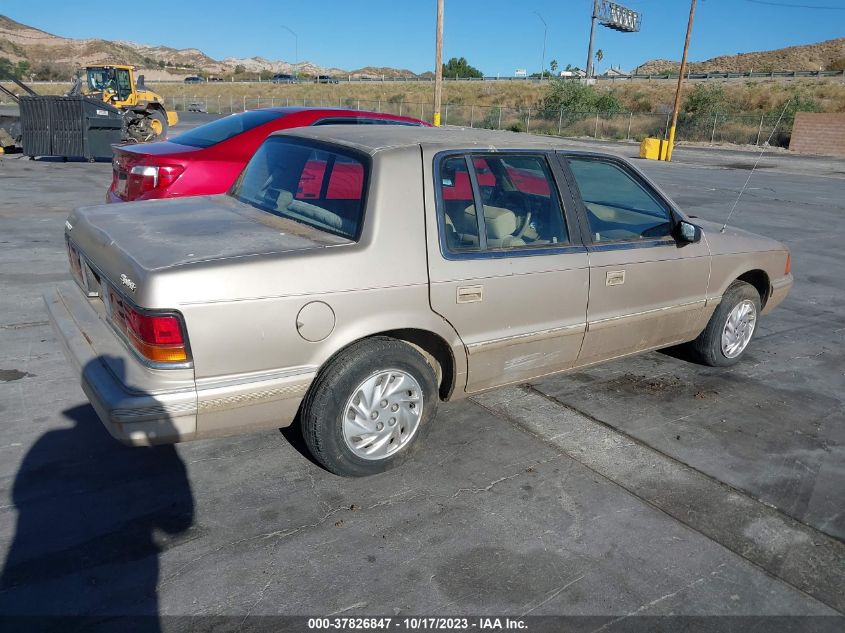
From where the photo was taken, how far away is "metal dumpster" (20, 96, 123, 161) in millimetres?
15656

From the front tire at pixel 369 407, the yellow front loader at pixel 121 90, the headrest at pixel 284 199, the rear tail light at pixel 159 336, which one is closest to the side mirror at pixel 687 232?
the front tire at pixel 369 407

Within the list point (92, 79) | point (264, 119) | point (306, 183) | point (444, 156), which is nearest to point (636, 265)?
point (444, 156)

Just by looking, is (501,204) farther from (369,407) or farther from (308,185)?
(369,407)

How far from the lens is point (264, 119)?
6.76m

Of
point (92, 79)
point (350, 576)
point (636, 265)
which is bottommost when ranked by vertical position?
point (350, 576)

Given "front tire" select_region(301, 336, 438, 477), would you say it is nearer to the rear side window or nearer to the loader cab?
the rear side window

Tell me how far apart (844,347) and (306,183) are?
4842 millimetres

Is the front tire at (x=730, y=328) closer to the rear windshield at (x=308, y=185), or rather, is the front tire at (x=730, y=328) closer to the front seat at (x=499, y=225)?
the front seat at (x=499, y=225)

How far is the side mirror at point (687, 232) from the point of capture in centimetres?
430

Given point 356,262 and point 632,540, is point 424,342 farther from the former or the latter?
point 632,540

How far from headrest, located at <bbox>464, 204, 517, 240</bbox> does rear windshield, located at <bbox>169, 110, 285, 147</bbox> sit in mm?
3717

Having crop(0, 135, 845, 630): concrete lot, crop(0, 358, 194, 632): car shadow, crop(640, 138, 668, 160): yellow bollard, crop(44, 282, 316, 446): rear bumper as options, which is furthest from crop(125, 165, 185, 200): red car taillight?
crop(640, 138, 668, 160): yellow bollard

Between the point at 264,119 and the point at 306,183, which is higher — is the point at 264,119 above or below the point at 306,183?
above

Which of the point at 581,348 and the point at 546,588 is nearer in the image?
the point at 546,588
